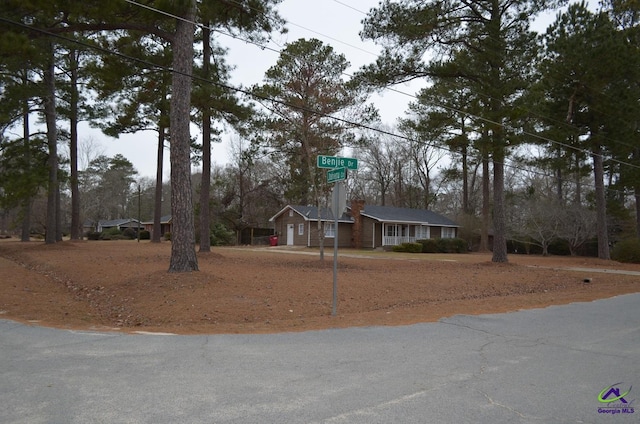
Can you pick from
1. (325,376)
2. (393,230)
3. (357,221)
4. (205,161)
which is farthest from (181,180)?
(393,230)

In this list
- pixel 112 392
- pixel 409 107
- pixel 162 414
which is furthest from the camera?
pixel 409 107

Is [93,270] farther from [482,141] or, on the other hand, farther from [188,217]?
[482,141]

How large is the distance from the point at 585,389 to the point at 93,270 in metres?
15.3

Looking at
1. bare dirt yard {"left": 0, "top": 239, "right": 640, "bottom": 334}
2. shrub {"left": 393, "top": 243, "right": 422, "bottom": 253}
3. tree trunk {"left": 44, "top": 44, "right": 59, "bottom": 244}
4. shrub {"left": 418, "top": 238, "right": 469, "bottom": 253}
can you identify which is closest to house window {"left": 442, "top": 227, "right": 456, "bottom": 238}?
shrub {"left": 418, "top": 238, "right": 469, "bottom": 253}

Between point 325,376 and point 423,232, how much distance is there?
41.0 m

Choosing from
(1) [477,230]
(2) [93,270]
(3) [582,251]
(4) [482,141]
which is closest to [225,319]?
(2) [93,270]

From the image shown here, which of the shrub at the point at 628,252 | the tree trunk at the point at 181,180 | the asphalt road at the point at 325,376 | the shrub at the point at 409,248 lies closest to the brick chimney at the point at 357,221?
the shrub at the point at 409,248

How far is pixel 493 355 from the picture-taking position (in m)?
6.53

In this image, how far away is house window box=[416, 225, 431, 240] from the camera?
147 ft

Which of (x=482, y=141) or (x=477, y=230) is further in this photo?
(x=477, y=230)

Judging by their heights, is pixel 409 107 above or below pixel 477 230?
above

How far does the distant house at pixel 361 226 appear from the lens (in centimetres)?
4175

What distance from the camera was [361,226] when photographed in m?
42.5

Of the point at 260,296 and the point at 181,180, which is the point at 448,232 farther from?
the point at 260,296
